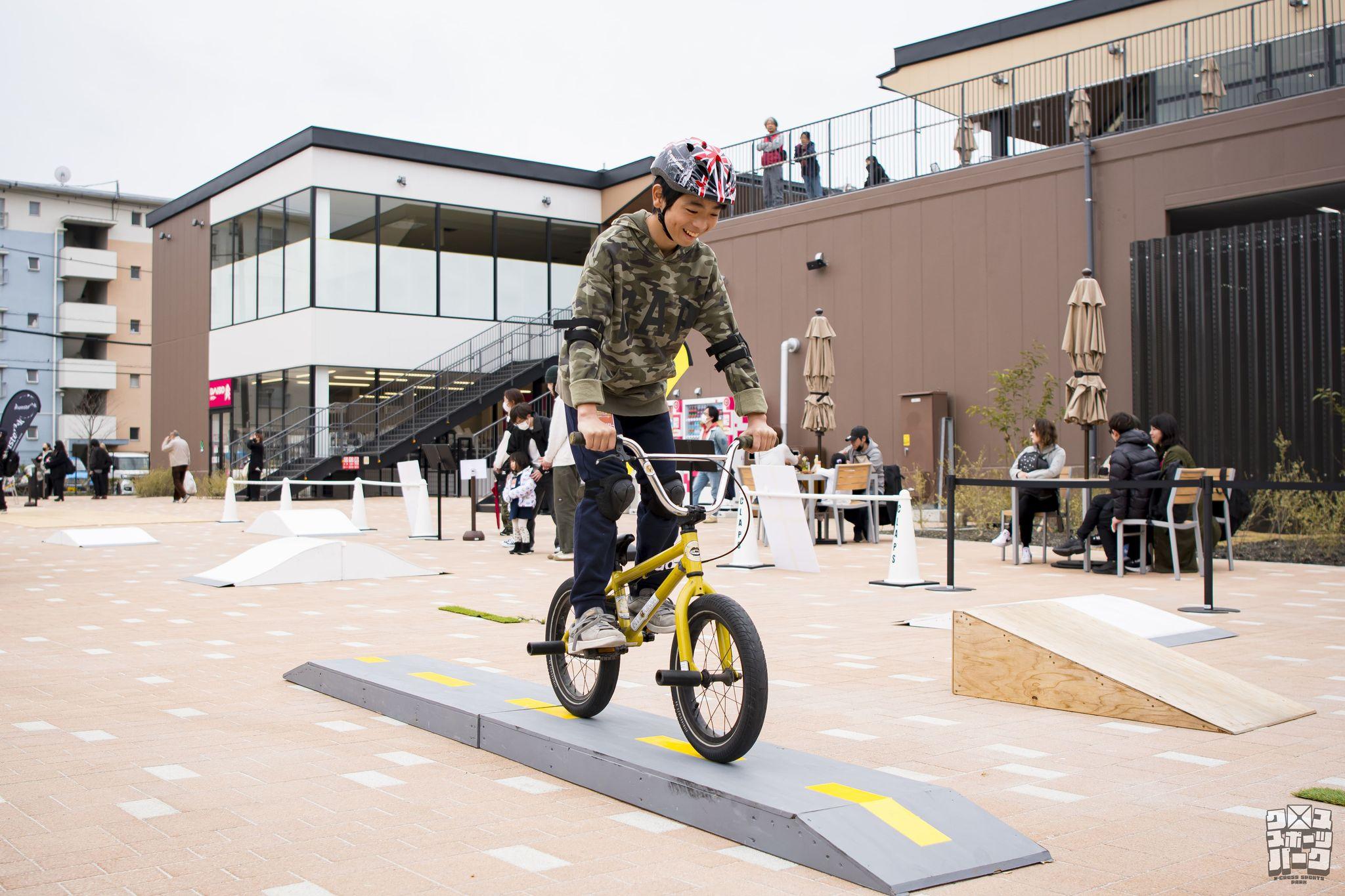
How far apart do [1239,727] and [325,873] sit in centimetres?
337

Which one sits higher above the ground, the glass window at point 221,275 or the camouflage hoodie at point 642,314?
the glass window at point 221,275

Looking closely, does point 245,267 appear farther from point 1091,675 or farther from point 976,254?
point 1091,675

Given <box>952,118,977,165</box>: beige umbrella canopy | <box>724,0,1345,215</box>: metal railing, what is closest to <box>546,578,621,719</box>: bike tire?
<box>724,0,1345,215</box>: metal railing

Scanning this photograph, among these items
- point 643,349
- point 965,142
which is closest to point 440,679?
point 643,349

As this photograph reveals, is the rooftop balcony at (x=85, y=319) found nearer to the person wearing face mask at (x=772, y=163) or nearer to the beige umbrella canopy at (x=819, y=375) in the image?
the person wearing face mask at (x=772, y=163)

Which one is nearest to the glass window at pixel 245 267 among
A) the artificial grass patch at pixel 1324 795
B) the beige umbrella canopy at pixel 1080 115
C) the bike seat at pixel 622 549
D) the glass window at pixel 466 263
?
the glass window at pixel 466 263

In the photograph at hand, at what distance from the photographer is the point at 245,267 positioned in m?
32.3

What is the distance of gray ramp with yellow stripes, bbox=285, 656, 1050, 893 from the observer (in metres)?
2.75

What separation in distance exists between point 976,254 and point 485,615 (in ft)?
44.5

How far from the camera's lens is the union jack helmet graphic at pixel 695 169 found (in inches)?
144

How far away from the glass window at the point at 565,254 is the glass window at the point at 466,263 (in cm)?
209

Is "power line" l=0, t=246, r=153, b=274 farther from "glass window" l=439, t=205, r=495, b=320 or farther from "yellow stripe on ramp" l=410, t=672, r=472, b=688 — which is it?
"yellow stripe on ramp" l=410, t=672, r=472, b=688

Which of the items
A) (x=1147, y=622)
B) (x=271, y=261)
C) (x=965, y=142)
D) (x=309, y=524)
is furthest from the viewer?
(x=271, y=261)

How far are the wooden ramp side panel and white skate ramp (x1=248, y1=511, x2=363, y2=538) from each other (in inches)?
437
